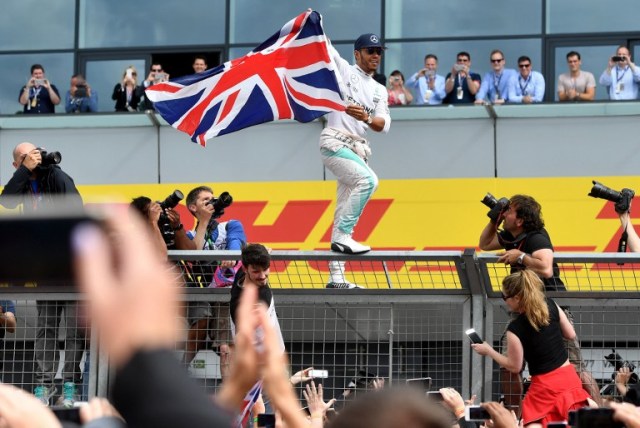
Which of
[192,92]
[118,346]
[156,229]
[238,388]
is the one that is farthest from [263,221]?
[118,346]

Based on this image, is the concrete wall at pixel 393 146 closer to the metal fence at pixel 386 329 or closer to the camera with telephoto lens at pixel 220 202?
the camera with telephoto lens at pixel 220 202

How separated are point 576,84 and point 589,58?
0.81m

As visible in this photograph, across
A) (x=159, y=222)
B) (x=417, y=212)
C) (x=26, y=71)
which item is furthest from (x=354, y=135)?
(x=26, y=71)

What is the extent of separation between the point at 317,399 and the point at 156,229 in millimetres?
2603

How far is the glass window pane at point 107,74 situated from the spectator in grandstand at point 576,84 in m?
5.77

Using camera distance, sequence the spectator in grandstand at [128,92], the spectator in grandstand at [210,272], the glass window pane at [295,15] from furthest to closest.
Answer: the glass window pane at [295,15], the spectator in grandstand at [128,92], the spectator in grandstand at [210,272]

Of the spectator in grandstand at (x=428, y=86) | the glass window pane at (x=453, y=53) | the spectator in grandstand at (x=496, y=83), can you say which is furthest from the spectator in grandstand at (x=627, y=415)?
the glass window pane at (x=453, y=53)

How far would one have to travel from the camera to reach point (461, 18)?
A: 16719 millimetres

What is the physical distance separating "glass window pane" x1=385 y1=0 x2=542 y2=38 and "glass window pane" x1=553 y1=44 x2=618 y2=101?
0.48m

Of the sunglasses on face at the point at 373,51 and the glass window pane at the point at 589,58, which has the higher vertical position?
the glass window pane at the point at 589,58

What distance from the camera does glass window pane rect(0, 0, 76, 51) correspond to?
17656 millimetres

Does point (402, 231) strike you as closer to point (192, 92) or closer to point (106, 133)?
point (106, 133)

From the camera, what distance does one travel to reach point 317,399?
616 centimetres

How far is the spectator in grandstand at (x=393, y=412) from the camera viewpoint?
1.69 metres
